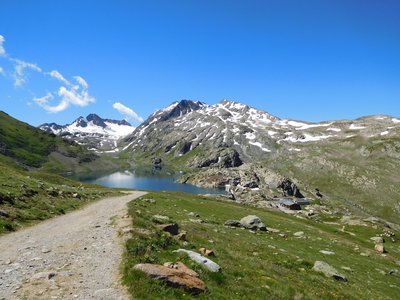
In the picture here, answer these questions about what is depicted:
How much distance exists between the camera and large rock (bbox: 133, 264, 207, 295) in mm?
16266

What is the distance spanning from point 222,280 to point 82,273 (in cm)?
743

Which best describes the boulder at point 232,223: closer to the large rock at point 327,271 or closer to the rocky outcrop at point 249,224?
the rocky outcrop at point 249,224

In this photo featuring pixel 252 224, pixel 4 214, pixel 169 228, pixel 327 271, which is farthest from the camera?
pixel 252 224

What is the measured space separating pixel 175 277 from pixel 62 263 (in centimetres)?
656

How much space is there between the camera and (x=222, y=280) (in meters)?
18.9

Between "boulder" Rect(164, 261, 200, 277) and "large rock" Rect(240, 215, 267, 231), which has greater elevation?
"boulder" Rect(164, 261, 200, 277)

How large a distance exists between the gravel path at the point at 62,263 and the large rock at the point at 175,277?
4.99 ft

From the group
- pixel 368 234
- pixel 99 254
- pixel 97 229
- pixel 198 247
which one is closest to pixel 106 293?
pixel 99 254

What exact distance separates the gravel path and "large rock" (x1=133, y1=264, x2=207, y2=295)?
4.99 ft

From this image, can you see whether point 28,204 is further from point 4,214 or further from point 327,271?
point 327,271

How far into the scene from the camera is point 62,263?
18531 mm

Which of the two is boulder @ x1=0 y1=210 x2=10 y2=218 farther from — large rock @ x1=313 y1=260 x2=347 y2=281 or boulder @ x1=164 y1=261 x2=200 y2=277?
large rock @ x1=313 y1=260 x2=347 y2=281

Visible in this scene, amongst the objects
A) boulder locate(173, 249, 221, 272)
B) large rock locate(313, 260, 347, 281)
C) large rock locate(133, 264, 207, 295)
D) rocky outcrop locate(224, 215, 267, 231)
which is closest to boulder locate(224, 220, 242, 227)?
rocky outcrop locate(224, 215, 267, 231)

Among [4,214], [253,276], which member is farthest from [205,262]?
[4,214]
